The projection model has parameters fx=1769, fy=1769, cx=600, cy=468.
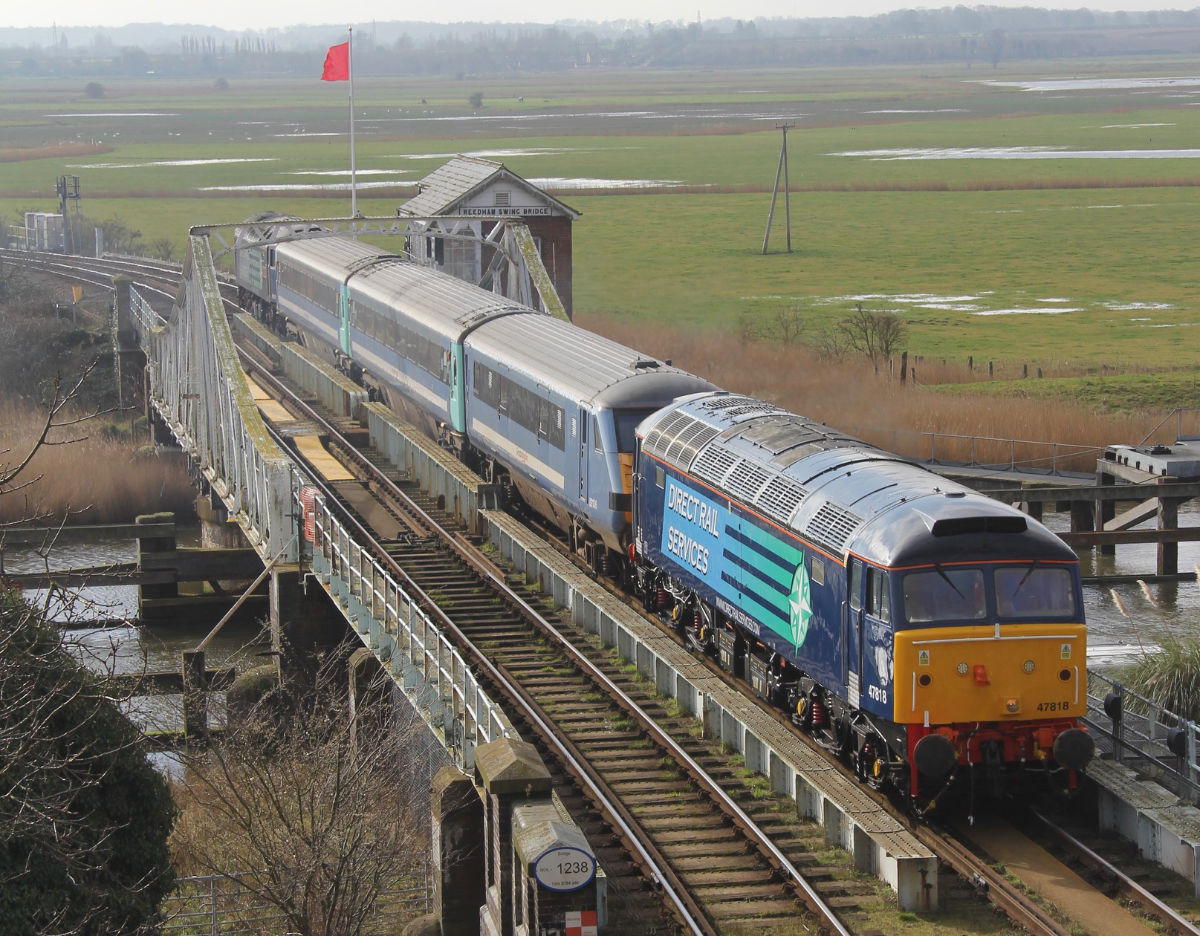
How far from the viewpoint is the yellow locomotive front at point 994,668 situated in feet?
61.3

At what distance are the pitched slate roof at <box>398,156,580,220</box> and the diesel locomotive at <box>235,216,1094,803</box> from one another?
21850 millimetres

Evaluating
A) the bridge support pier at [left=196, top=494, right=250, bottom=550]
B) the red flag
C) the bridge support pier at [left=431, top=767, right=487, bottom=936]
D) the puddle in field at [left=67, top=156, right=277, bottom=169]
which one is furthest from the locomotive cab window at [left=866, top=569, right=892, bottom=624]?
the puddle in field at [left=67, top=156, right=277, bottom=169]

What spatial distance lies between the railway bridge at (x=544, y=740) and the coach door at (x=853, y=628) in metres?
1.11

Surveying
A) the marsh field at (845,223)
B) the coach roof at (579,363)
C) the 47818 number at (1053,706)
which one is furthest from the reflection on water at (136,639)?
the marsh field at (845,223)

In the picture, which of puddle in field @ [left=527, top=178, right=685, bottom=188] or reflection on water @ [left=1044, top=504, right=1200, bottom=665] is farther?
puddle in field @ [left=527, top=178, right=685, bottom=188]

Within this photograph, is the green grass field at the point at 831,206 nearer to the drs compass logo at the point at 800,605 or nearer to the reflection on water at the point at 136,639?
the reflection on water at the point at 136,639

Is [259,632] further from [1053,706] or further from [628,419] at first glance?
[1053,706]

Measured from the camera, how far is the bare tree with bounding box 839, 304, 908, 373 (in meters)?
61.8

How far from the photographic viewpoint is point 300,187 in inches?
5032

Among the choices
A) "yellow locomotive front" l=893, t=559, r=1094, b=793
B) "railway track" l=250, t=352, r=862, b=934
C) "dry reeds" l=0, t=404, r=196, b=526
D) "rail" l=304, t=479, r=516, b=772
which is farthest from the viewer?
"dry reeds" l=0, t=404, r=196, b=526

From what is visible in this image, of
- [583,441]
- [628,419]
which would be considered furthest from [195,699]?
[628,419]

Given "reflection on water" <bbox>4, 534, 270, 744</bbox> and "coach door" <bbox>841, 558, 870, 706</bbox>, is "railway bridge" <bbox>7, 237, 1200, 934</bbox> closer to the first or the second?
"coach door" <bbox>841, 558, 870, 706</bbox>

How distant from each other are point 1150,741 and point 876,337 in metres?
43.8

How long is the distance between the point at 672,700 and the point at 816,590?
411cm
